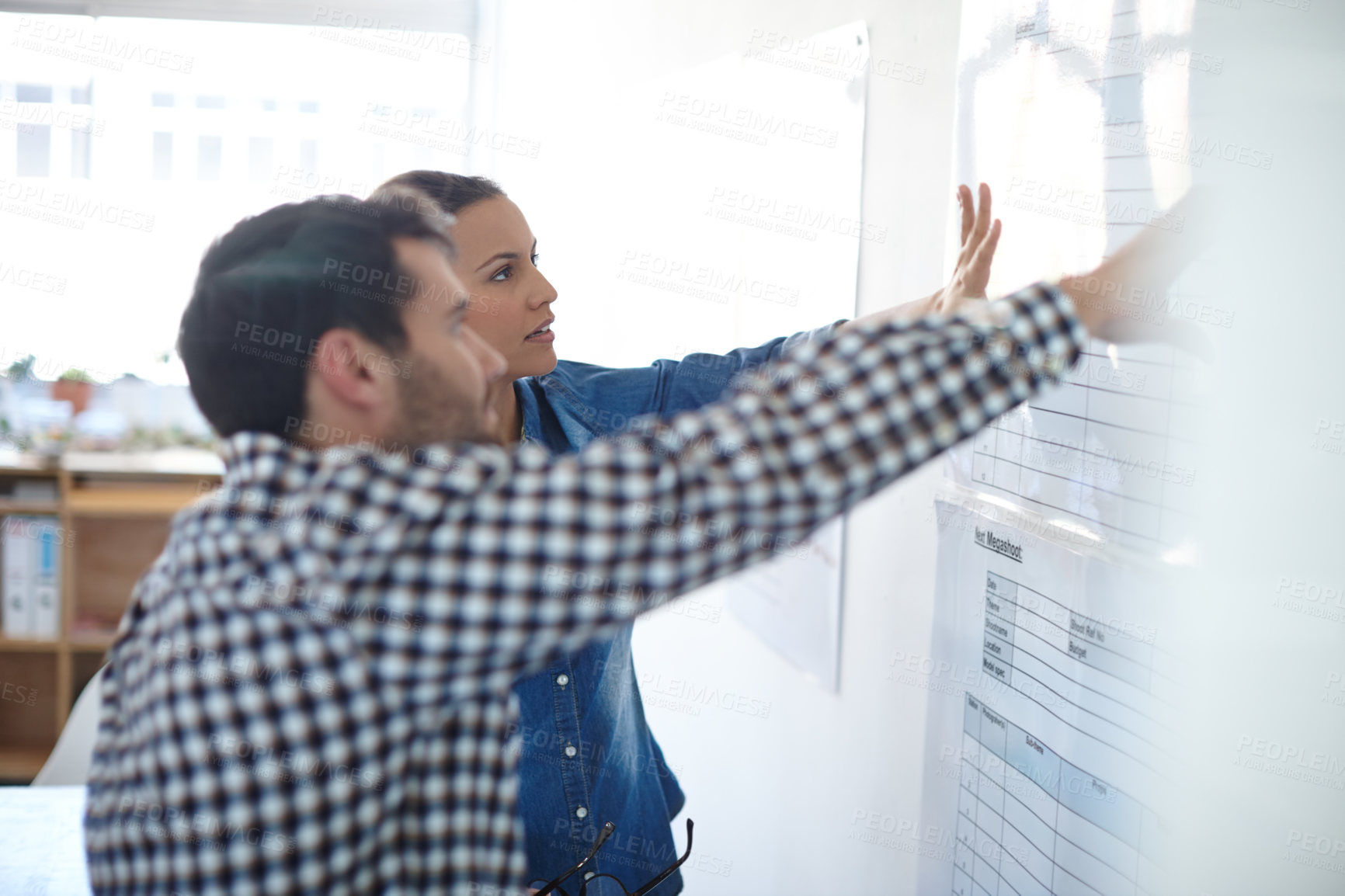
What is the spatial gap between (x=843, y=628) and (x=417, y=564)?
1122 millimetres

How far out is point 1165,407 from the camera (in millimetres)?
809

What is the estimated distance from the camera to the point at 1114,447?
0.88 m

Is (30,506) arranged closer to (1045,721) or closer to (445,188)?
(445,188)

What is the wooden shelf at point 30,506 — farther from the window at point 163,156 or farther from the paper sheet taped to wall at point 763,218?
the paper sheet taped to wall at point 763,218

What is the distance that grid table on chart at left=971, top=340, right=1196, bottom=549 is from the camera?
80cm

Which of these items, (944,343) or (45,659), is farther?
(45,659)

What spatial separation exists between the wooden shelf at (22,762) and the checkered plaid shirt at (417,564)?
3.43 meters

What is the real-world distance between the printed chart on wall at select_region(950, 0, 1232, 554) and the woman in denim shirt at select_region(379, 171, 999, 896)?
37 centimetres

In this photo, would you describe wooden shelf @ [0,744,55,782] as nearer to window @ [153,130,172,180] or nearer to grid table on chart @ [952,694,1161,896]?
window @ [153,130,172,180]

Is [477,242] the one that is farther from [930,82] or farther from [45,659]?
[45,659]

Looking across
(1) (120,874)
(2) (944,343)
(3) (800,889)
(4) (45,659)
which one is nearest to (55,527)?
(4) (45,659)

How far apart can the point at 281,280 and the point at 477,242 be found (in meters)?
0.60

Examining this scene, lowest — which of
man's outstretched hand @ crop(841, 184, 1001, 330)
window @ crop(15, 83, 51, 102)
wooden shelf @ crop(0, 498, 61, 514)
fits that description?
wooden shelf @ crop(0, 498, 61, 514)

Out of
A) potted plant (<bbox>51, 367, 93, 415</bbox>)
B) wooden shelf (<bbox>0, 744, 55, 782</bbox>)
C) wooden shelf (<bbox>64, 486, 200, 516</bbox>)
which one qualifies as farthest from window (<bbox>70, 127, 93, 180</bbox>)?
wooden shelf (<bbox>0, 744, 55, 782</bbox>)
